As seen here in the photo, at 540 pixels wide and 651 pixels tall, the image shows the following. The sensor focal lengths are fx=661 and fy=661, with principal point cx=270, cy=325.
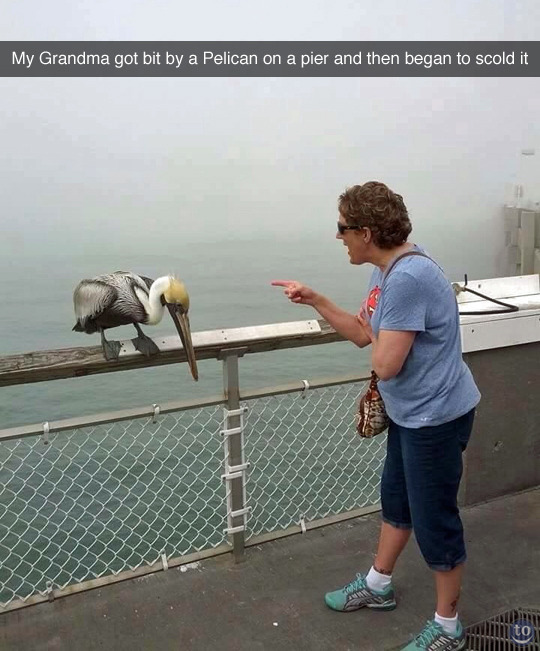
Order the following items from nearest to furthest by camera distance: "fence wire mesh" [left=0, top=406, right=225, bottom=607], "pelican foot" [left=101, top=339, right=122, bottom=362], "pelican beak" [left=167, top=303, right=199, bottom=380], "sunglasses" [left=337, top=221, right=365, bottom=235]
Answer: "sunglasses" [left=337, top=221, right=365, bottom=235], "pelican foot" [left=101, top=339, right=122, bottom=362], "pelican beak" [left=167, top=303, right=199, bottom=380], "fence wire mesh" [left=0, top=406, right=225, bottom=607]

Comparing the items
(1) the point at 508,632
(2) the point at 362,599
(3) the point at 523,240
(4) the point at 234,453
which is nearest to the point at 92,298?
(4) the point at 234,453

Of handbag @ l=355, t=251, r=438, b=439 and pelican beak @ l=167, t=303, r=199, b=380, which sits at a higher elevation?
pelican beak @ l=167, t=303, r=199, b=380

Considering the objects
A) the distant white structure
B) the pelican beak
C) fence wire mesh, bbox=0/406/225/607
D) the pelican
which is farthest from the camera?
the distant white structure

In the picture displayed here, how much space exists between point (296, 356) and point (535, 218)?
1228 centimetres

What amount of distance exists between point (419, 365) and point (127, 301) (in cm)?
145

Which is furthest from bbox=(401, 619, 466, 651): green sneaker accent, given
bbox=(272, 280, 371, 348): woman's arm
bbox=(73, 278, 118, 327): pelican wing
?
bbox=(73, 278, 118, 327): pelican wing

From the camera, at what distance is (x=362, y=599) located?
2322mm

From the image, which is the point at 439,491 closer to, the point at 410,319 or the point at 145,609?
the point at 410,319

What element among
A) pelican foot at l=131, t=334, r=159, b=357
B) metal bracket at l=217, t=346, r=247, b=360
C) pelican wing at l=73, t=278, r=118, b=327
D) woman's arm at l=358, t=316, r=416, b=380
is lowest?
metal bracket at l=217, t=346, r=247, b=360

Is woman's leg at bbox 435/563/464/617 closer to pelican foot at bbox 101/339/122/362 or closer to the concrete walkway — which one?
the concrete walkway

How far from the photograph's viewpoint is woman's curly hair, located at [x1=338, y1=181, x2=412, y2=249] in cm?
186

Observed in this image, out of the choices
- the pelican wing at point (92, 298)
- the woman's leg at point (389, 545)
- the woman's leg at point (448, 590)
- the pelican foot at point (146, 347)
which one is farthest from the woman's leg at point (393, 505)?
the pelican wing at point (92, 298)

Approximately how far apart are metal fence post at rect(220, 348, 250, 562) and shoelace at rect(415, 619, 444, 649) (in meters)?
0.84

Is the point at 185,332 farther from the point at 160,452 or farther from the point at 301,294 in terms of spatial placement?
the point at 160,452
